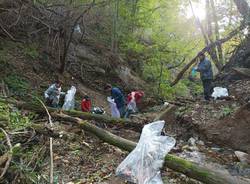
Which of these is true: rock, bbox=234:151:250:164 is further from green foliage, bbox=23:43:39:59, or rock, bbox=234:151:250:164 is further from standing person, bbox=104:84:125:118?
green foliage, bbox=23:43:39:59

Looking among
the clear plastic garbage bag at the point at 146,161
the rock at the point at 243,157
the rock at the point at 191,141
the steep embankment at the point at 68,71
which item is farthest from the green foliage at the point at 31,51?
the rock at the point at 243,157

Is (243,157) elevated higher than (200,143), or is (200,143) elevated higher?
(243,157)

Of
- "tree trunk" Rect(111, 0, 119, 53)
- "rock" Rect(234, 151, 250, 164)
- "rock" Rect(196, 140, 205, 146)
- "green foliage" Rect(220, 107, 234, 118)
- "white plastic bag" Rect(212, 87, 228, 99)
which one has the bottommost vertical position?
"rock" Rect(196, 140, 205, 146)

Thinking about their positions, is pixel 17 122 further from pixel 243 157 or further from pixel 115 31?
pixel 115 31

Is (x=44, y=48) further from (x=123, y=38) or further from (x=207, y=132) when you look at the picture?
(x=207, y=132)

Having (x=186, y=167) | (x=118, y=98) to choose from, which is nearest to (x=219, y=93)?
(x=118, y=98)

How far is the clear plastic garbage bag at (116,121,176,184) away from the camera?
17.9ft

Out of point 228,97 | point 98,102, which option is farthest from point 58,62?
point 228,97

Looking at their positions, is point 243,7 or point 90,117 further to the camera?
point 243,7

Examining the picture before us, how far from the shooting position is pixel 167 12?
62.3ft

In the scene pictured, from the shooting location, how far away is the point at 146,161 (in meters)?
5.59

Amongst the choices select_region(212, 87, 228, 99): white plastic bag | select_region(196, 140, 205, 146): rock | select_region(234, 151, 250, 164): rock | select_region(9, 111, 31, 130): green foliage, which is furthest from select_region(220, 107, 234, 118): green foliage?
select_region(9, 111, 31, 130): green foliage

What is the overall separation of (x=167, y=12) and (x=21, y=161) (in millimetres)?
15696

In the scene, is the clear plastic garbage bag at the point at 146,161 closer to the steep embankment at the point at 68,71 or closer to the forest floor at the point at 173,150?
the forest floor at the point at 173,150
